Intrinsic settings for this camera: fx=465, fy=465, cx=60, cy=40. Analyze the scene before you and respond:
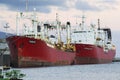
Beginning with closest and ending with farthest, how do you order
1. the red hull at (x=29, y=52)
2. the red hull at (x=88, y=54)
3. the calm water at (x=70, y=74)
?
the calm water at (x=70, y=74)
the red hull at (x=29, y=52)
the red hull at (x=88, y=54)

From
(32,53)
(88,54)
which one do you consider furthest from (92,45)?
(32,53)

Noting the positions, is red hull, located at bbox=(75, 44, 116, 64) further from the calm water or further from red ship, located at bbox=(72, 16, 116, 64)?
the calm water

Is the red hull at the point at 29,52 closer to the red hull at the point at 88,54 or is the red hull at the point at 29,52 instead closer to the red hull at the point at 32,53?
the red hull at the point at 32,53

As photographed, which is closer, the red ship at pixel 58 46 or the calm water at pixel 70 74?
the calm water at pixel 70 74

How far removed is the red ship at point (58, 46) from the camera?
8719cm

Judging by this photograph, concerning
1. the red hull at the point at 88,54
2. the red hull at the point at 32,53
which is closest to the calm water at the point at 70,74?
the red hull at the point at 32,53

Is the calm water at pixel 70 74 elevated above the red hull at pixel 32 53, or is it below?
below

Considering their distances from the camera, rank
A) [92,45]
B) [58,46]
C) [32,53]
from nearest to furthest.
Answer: [32,53] < [58,46] < [92,45]

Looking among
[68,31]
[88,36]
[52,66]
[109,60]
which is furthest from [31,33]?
[109,60]

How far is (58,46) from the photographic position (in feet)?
333

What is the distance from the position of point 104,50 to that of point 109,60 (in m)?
10.3

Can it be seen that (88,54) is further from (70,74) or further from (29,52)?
(70,74)

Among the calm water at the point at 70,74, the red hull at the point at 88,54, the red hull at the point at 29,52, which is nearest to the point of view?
the calm water at the point at 70,74

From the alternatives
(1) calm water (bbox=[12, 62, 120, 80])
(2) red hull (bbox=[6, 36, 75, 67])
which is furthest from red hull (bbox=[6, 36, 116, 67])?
(1) calm water (bbox=[12, 62, 120, 80])
